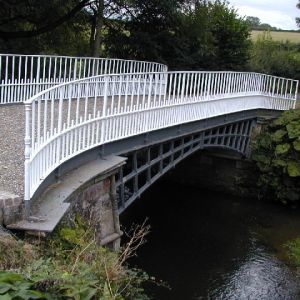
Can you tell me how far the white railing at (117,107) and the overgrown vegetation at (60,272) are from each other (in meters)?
0.80

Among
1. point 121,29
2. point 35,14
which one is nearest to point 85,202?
point 35,14

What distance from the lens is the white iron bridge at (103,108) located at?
679 centimetres

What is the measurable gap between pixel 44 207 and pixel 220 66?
2061 centimetres

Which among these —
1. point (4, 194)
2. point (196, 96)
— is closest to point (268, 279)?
point (196, 96)

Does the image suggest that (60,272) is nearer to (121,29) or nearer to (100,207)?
(100,207)

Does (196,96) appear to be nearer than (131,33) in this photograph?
Yes

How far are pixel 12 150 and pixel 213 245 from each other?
8.30 meters

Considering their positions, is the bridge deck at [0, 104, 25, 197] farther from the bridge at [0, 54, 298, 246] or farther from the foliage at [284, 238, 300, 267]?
the foliage at [284, 238, 300, 267]

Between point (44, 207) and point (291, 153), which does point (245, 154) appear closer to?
point (291, 153)

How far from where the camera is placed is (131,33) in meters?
22.8

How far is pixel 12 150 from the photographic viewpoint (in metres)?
8.11

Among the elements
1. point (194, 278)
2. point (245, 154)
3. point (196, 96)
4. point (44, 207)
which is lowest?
point (194, 278)

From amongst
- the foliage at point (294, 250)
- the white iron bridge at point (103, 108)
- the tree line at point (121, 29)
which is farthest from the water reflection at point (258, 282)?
the tree line at point (121, 29)

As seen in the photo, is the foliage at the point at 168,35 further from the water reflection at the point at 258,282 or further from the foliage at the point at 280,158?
the water reflection at the point at 258,282
